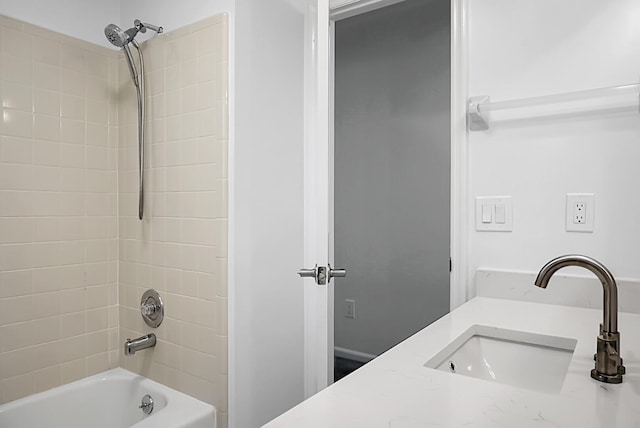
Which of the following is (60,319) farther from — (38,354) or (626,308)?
(626,308)

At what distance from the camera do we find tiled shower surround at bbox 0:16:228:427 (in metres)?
1.70

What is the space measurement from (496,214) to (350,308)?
1.94 meters

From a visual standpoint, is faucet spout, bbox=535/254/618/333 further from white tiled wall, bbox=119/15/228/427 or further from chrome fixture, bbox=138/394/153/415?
chrome fixture, bbox=138/394/153/415

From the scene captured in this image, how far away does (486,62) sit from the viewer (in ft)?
5.11

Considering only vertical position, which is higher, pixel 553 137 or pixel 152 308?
pixel 553 137

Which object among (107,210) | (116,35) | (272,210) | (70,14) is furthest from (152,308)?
(70,14)

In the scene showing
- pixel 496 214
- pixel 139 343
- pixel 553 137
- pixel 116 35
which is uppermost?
pixel 116 35

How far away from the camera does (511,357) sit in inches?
43.7

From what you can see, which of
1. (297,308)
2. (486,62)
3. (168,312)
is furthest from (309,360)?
(486,62)

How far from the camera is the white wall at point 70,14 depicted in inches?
68.6

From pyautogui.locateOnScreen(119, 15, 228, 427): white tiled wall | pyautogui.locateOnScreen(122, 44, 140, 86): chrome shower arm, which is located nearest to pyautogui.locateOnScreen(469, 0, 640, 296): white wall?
pyautogui.locateOnScreen(119, 15, 228, 427): white tiled wall

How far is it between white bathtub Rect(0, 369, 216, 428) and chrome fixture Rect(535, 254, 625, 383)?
1.34 metres

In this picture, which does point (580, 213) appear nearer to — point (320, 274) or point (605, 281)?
point (605, 281)

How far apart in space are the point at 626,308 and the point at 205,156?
1.54 m
